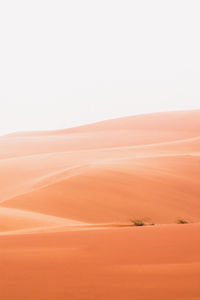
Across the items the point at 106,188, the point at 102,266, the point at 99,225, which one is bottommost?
the point at 102,266

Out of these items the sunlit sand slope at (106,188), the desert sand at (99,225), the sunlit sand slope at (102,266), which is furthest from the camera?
the sunlit sand slope at (106,188)

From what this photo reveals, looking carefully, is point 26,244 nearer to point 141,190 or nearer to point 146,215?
point 146,215

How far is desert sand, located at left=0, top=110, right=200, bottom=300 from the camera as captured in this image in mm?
3846

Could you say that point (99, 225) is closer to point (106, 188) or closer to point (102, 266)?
point (102, 266)

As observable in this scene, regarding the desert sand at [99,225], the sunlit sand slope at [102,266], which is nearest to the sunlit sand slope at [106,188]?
the desert sand at [99,225]

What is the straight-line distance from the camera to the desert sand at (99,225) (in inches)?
151

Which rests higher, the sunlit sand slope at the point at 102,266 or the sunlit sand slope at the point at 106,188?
the sunlit sand slope at the point at 106,188

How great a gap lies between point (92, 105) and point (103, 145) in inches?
4495

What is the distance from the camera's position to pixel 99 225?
33.9 feet

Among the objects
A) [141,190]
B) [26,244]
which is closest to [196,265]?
[26,244]

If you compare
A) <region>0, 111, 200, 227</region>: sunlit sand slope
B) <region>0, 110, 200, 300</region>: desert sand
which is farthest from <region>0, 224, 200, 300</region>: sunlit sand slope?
<region>0, 111, 200, 227</region>: sunlit sand slope

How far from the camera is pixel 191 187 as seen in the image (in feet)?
71.6

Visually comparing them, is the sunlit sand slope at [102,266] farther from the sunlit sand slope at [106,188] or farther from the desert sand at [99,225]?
the sunlit sand slope at [106,188]

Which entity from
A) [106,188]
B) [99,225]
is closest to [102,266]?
[99,225]
